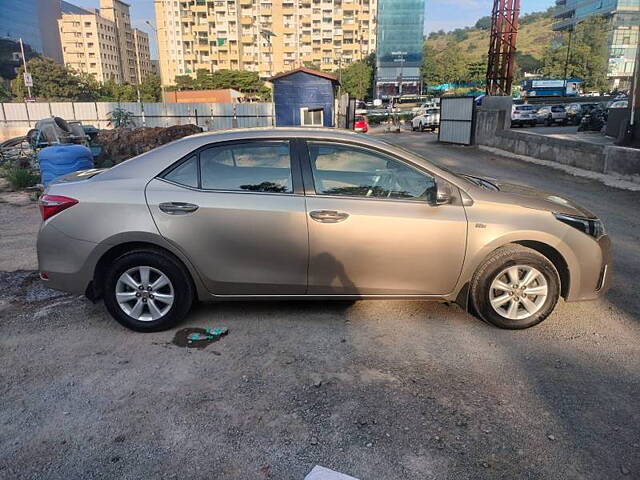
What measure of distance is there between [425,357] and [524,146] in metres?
15.8

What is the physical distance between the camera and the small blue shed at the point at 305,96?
2141cm

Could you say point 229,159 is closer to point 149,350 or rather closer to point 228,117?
point 149,350

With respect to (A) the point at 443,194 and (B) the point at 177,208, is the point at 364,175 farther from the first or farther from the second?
(B) the point at 177,208

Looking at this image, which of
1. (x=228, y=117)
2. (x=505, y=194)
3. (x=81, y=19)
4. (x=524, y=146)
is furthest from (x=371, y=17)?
(x=505, y=194)

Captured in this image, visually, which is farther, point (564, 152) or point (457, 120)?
point (457, 120)

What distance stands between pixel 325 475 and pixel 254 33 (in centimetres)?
12124

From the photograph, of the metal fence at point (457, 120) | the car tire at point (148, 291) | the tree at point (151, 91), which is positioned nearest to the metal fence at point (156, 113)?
the metal fence at point (457, 120)

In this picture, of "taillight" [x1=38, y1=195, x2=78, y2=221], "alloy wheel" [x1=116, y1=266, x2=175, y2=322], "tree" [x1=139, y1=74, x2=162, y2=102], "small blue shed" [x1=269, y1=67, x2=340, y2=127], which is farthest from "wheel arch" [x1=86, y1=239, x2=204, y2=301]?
"tree" [x1=139, y1=74, x2=162, y2=102]

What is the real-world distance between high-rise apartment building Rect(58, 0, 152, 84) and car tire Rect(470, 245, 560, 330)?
424ft

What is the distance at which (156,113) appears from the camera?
102 ft

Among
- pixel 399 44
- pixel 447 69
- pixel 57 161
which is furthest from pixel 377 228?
pixel 399 44

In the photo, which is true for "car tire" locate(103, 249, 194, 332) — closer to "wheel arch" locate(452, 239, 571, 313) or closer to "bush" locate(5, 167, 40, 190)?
"wheel arch" locate(452, 239, 571, 313)

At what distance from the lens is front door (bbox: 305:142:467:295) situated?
382 centimetres

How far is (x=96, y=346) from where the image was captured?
12.7 feet
